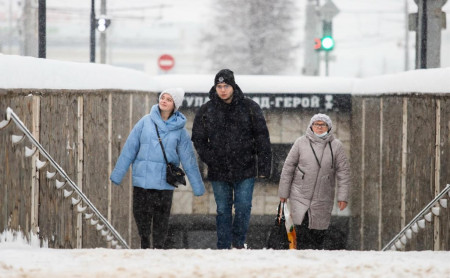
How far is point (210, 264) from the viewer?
529 centimetres

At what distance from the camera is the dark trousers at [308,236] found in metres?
8.59

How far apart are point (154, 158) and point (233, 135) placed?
720mm

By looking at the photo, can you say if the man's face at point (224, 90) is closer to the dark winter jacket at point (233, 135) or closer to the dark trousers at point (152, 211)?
the dark winter jacket at point (233, 135)

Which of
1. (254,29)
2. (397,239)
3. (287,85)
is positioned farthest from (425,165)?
(254,29)

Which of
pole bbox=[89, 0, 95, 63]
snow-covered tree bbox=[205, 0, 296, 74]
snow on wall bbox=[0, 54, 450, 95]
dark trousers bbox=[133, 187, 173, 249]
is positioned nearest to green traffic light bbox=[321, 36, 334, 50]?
pole bbox=[89, 0, 95, 63]

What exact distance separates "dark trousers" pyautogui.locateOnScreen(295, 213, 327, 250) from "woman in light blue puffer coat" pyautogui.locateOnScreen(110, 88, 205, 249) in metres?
1.35

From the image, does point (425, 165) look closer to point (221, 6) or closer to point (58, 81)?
point (58, 81)

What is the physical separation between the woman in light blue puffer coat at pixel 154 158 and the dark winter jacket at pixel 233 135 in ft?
0.69

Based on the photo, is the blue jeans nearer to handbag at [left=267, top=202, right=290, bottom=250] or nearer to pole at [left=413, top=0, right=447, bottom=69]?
handbag at [left=267, top=202, right=290, bottom=250]

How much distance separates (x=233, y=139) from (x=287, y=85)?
24.5 feet

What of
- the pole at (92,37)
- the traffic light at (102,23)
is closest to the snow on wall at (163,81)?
the pole at (92,37)

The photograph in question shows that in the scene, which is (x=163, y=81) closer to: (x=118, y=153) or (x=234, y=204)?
(x=118, y=153)

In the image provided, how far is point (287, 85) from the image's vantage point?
1530cm

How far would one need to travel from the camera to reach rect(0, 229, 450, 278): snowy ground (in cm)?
499
